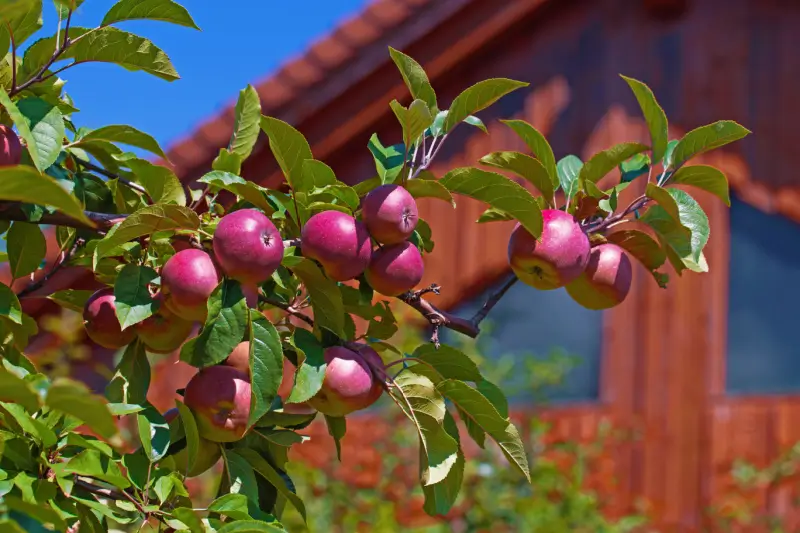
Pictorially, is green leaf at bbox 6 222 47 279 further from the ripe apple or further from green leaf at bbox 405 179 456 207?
green leaf at bbox 405 179 456 207

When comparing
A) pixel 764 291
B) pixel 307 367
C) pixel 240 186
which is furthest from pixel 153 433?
pixel 764 291

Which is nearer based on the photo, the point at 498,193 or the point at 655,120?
the point at 498,193

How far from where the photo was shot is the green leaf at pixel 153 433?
109 centimetres

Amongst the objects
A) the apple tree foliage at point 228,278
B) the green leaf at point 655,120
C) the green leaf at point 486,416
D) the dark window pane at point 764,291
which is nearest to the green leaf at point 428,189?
the apple tree foliage at point 228,278

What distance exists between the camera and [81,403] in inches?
27.4

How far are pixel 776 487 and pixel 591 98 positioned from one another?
6.05ft

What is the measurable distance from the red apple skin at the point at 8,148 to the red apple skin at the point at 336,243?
1.05 ft

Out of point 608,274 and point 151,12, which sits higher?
point 151,12

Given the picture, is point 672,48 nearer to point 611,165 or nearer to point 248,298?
point 611,165

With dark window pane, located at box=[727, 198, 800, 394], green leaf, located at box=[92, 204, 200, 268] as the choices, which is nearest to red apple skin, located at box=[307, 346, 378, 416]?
green leaf, located at box=[92, 204, 200, 268]

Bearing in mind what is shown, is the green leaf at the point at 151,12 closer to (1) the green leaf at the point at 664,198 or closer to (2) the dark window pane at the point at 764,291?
(1) the green leaf at the point at 664,198

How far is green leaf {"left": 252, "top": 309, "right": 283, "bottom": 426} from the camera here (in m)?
1.05

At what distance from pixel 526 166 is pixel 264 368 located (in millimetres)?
435

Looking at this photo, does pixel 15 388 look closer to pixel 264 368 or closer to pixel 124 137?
pixel 264 368
